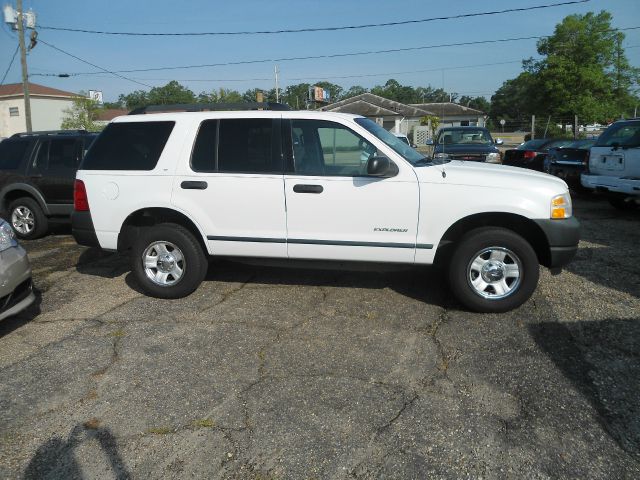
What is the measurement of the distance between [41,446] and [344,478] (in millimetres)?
1765

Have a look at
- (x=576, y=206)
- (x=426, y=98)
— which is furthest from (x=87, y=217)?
(x=426, y=98)

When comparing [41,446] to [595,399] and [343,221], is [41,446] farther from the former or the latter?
[595,399]

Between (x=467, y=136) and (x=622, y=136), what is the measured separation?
5728 millimetres

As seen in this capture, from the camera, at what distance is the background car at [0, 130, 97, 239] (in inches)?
324

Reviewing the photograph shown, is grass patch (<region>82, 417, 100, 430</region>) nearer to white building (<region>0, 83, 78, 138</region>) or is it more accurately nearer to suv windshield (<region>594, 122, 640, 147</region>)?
suv windshield (<region>594, 122, 640, 147</region>)

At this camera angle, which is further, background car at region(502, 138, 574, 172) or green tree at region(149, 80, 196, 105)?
green tree at region(149, 80, 196, 105)

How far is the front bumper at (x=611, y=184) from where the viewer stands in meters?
8.11

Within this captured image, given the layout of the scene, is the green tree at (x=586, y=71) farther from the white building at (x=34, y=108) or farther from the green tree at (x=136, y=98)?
the green tree at (x=136, y=98)

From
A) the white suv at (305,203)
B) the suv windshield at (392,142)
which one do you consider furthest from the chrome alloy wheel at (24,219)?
the suv windshield at (392,142)

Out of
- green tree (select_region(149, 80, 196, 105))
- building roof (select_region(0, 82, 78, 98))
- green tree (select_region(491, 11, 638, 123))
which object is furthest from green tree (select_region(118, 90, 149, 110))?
green tree (select_region(491, 11, 638, 123))

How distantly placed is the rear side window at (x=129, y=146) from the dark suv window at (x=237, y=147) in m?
0.41

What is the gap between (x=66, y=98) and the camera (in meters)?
52.7

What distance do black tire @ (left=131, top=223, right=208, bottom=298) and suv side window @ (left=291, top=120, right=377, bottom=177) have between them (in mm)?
1374

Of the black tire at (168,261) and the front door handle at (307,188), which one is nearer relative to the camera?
the front door handle at (307,188)
